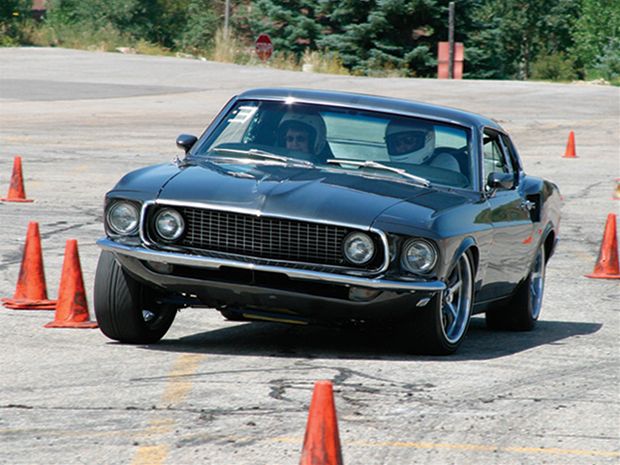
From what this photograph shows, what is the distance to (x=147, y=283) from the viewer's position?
335 inches

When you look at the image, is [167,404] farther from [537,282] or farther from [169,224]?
[537,282]

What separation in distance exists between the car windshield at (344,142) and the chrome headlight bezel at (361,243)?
3.30ft

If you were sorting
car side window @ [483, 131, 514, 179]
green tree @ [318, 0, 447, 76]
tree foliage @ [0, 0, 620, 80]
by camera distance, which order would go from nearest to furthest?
car side window @ [483, 131, 514, 179] < green tree @ [318, 0, 447, 76] < tree foliage @ [0, 0, 620, 80]

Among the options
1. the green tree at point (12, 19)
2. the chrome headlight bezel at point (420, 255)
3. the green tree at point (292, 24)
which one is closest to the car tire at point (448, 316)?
the chrome headlight bezel at point (420, 255)

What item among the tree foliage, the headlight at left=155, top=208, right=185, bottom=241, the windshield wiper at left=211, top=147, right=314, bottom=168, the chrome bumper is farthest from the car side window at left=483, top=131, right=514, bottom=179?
the tree foliage

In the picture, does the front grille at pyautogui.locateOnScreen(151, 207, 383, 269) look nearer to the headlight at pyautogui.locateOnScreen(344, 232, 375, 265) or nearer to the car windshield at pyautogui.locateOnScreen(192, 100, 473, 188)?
the headlight at pyautogui.locateOnScreen(344, 232, 375, 265)

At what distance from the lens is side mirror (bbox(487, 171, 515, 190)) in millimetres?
9609

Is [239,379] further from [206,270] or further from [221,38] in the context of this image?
[221,38]

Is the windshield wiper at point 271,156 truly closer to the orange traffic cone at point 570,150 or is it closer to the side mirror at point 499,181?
the side mirror at point 499,181

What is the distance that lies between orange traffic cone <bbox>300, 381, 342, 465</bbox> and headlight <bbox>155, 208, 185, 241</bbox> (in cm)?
338

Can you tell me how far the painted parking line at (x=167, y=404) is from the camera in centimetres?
597

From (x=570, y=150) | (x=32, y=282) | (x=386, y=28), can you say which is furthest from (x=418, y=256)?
Result: (x=386, y=28)

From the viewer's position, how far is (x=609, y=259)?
13.5 m

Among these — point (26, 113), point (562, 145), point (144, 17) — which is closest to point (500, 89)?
point (562, 145)
